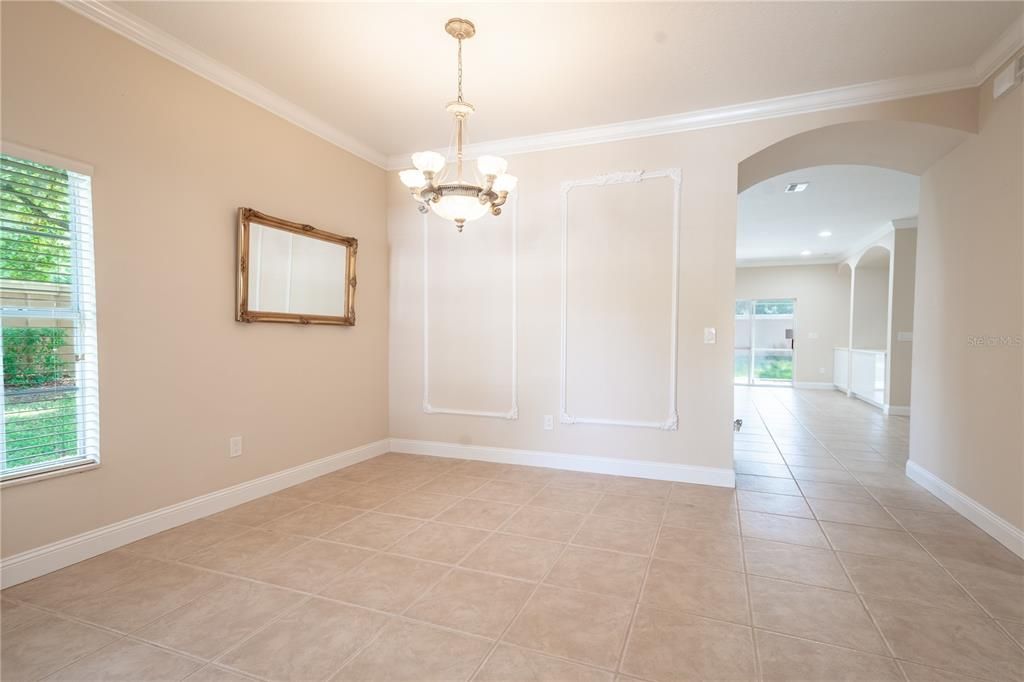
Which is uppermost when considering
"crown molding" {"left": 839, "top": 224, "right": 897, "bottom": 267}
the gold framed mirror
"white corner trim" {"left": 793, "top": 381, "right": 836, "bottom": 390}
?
"crown molding" {"left": 839, "top": 224, "right": 897, "bottom": 267}

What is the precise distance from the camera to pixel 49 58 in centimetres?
225

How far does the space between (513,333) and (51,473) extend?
3.05 metres

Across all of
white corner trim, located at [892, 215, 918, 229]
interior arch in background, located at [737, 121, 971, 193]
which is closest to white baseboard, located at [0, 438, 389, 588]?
interior arch in background, located at [737, 121, 971, 193]

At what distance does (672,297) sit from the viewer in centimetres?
375

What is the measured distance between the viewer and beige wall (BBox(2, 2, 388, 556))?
89.4 inches

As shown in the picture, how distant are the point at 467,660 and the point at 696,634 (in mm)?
882

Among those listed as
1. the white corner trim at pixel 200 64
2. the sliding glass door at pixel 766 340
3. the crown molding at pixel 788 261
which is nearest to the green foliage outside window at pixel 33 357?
the white corner trim at pixel 200 64

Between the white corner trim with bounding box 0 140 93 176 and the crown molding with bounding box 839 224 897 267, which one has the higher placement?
the crown molding with bounding box 839 224 897 267

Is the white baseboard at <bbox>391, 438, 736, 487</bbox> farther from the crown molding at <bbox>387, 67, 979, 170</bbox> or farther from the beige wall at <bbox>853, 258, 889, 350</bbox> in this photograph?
the beige wall at <bbox>853, 258, 889, 350</bbox>

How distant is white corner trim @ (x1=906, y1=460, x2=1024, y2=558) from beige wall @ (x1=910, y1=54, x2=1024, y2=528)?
0.04 meters

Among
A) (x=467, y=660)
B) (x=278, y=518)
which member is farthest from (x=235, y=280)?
(x=467, y=660)

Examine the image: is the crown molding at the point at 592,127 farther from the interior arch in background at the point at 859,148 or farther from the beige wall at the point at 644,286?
the interior arch in background at the point at 859,148

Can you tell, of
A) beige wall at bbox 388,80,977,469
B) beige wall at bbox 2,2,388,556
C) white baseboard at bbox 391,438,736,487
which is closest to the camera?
beige wall at bbox 2,2,388,556

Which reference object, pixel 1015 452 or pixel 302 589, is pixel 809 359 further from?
pixel 302 589
